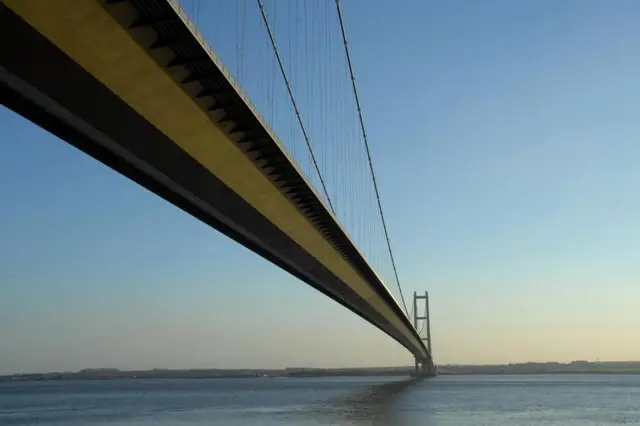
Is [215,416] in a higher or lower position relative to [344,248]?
lower

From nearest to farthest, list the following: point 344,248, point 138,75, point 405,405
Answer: point 138,75
point 344,248
point 405,405

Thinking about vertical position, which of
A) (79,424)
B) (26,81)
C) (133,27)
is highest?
(133,27)

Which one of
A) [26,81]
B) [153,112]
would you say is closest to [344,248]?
[153,112]

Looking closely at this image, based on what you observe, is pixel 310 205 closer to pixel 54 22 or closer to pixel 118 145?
pixel 118 145

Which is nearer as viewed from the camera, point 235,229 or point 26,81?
point 26,81

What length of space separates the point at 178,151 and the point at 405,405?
98.6ft

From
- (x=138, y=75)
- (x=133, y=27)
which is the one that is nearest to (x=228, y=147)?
(x=138, y=75)

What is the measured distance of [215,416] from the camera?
34.3m

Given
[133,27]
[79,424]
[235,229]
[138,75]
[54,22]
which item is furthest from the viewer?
[79,424]

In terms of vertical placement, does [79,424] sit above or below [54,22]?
below

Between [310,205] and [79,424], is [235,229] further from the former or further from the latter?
[79,424]

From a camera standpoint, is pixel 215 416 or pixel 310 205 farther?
pixel 215 416

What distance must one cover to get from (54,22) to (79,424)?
1074 inches

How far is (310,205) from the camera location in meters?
22.3
